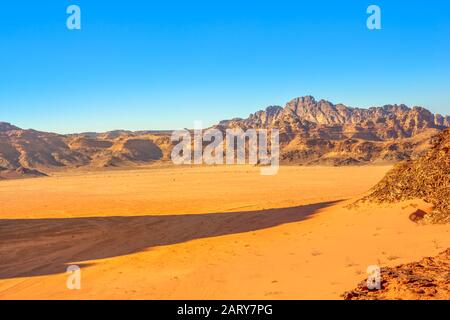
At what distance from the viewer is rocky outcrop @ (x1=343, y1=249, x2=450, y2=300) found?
25.0 feet

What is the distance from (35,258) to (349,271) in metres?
11.2

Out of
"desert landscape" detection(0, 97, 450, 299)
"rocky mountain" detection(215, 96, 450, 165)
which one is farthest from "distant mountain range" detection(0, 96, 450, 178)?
"desert landscape" detection(0, 97, 450, 299)

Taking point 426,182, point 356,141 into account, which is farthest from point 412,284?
point 356,141

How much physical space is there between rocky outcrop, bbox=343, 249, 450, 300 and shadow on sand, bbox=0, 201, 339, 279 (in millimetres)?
9463

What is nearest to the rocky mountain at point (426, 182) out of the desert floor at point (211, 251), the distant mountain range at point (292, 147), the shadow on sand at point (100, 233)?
the desert floor at point (211, 251)

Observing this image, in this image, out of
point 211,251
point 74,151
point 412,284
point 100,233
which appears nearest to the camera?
point 412,284

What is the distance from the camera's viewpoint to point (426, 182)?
1852 cm

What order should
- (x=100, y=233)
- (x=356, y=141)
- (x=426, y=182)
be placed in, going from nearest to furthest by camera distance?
1. (x=426, y=182)
2. (x=100, y=233)
3. (x=356, y=141)

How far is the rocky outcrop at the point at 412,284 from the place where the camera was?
7.61 m

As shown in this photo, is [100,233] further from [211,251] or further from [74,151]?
[74,151]

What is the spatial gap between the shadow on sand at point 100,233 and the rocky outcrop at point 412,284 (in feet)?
31.0

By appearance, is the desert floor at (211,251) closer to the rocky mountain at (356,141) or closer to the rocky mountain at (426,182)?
the rocky mountain at (426,182)

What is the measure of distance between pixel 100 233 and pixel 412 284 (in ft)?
51.2
